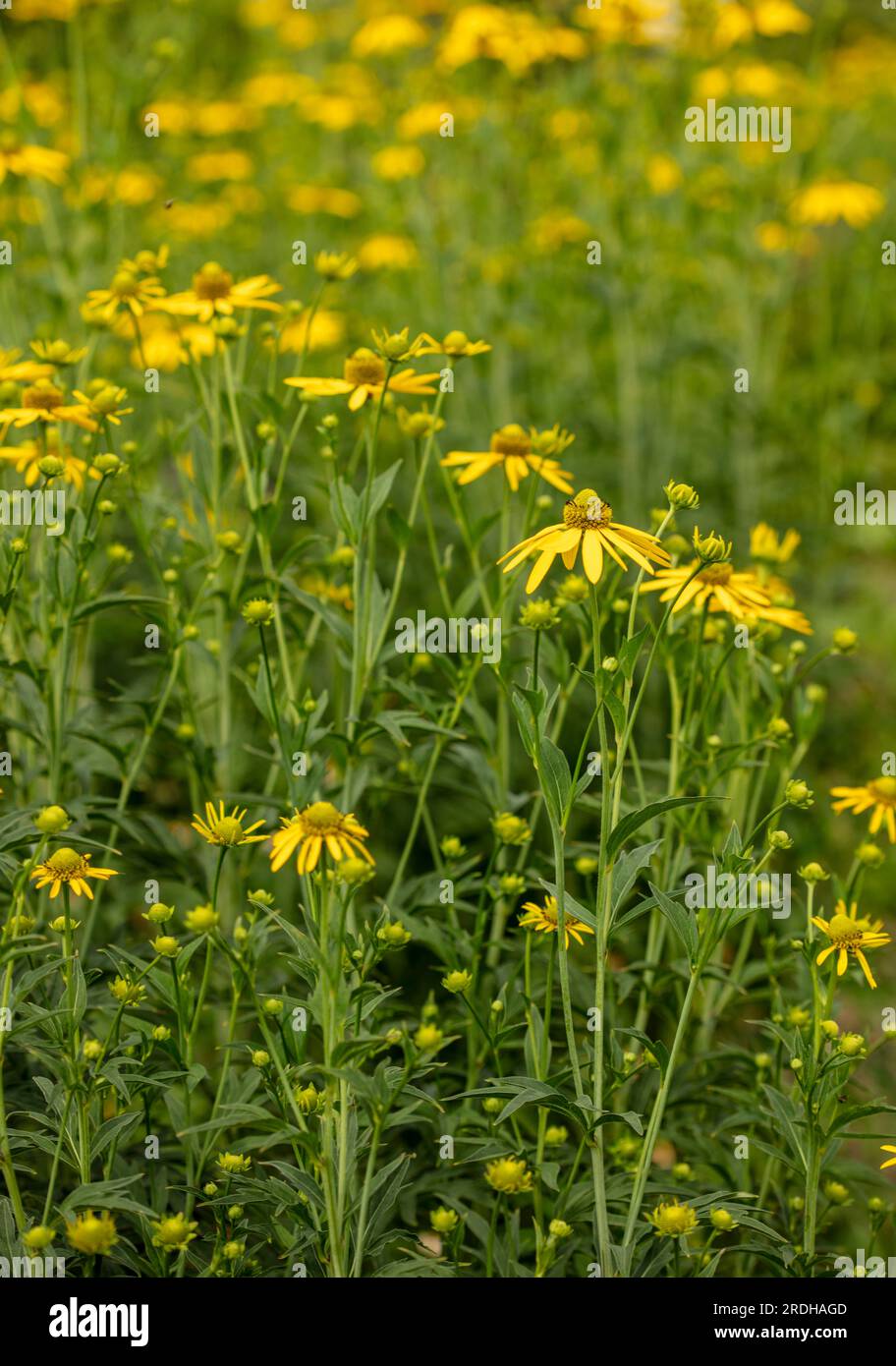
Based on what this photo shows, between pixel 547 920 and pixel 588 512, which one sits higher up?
pixel 588 512

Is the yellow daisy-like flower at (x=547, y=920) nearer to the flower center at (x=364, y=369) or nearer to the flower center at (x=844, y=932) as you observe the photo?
the flower center at (x=844, y=932)

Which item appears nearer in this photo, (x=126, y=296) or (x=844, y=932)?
(x=844, y=932)

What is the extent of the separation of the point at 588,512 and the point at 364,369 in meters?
0.63

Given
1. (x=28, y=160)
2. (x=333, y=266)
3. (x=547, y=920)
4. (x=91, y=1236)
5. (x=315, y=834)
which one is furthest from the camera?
(x=28, y=160)

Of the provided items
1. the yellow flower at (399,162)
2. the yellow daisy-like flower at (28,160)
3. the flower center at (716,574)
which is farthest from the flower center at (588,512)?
the yellow flower at (399,162)

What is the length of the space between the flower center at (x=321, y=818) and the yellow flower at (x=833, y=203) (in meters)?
3.53

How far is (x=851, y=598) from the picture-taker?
4758mm

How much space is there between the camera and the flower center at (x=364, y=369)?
219 centimetres

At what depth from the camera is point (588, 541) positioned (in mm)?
1706

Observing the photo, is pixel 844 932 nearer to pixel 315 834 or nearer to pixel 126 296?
pixel 315 834

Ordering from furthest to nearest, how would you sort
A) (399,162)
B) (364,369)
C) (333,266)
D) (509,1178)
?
A: (399,162) → (333,266) → (364,369) → (509,1178)

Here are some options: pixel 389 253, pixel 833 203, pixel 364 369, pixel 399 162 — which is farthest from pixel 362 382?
pixel 833 203

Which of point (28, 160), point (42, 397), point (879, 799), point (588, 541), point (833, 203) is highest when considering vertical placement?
point (833, 203)
